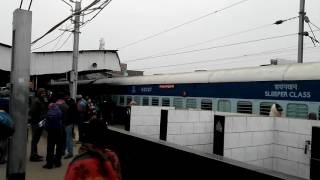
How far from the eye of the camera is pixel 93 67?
22.6 metres

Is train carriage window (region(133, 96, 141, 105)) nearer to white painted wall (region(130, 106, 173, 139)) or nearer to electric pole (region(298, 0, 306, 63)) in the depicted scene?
electric pole (region(298, 0, 306, 63))

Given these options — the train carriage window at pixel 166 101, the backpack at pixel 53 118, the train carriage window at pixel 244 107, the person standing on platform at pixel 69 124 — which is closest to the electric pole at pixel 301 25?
the train carriage window at pixel 244 107

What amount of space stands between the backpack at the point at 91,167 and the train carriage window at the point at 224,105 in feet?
33.0

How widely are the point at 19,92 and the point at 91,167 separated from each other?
14.0 feet

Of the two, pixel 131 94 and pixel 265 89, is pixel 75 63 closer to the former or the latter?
pixel 131 94

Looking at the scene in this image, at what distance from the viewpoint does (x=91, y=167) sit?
281 cm

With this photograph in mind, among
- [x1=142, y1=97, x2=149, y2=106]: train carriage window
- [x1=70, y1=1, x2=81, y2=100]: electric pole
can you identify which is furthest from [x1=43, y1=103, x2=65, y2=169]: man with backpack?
[x1=142, y1=97, x2=149, y2=106]: train carriage window

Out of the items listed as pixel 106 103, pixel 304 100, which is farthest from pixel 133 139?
pixel 106 103

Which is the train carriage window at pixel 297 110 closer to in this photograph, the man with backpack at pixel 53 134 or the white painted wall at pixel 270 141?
the white painted wall at pixel 270 141

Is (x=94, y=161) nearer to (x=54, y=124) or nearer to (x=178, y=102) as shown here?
(x=54, y=124)

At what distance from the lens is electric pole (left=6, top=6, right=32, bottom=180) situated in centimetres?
644

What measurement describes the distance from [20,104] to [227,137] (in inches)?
134

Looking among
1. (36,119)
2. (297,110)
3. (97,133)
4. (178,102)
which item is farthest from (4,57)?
(97,133)

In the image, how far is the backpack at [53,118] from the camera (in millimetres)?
8523
